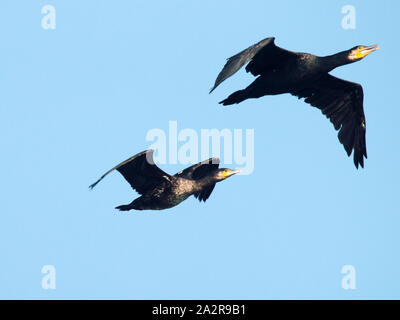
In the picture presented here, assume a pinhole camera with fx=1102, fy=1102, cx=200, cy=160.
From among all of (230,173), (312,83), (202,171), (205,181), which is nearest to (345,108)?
(312,83)

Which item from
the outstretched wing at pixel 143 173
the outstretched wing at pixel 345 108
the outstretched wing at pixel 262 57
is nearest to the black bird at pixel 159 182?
the outstretched wing at pixel 143 173

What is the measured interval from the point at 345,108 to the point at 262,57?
7.10 ft

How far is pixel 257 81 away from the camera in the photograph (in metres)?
17.9

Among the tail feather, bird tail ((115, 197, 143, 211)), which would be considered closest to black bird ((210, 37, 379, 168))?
bird tail ((115, 197, 143, 211))

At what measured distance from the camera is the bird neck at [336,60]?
17.7 metres

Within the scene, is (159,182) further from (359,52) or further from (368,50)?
(368,50)

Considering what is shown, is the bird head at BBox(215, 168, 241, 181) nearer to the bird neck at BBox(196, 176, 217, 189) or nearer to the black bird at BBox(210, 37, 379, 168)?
the bird neck at BBox(196, 176, 217, 189)

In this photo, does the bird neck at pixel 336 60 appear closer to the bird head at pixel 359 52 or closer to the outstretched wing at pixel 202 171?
the bird head at pixel 359 52

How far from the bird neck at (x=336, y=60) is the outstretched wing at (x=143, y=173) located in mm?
3113
